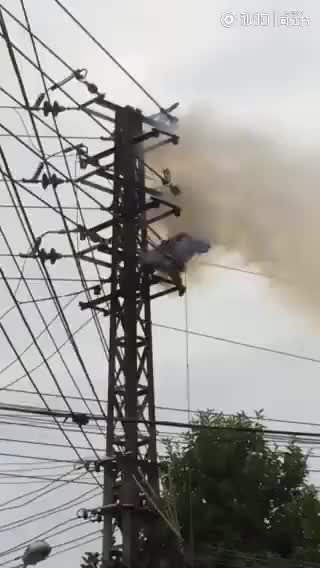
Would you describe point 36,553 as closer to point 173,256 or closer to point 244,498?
point 173,256

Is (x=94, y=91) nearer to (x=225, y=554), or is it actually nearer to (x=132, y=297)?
(x=132, y=297)

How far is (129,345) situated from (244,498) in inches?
363

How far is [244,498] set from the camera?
24391 millimetres

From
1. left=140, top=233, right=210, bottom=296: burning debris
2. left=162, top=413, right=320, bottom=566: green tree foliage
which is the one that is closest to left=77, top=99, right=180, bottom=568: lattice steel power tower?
left=140, top=233, right=210, bottom=296: burning debris

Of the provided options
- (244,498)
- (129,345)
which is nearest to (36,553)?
(129,345)

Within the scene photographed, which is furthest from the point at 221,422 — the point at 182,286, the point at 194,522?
the point at 182,286

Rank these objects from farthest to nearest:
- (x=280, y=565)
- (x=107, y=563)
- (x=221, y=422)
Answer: (x=221, y=422) < (x=280, y=565) < (x=107, y=563)

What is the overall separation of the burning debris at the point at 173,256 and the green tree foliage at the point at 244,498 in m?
6.51

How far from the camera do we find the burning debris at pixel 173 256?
58.4 ft

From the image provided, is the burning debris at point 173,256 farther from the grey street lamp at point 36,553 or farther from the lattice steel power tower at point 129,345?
the grey street lamp at point 36,553

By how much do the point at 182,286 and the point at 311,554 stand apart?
30.6 ft

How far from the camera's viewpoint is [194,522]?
23953mm

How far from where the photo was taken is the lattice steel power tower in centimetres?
1595

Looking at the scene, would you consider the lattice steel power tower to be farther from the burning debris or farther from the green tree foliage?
the green tree foliage
